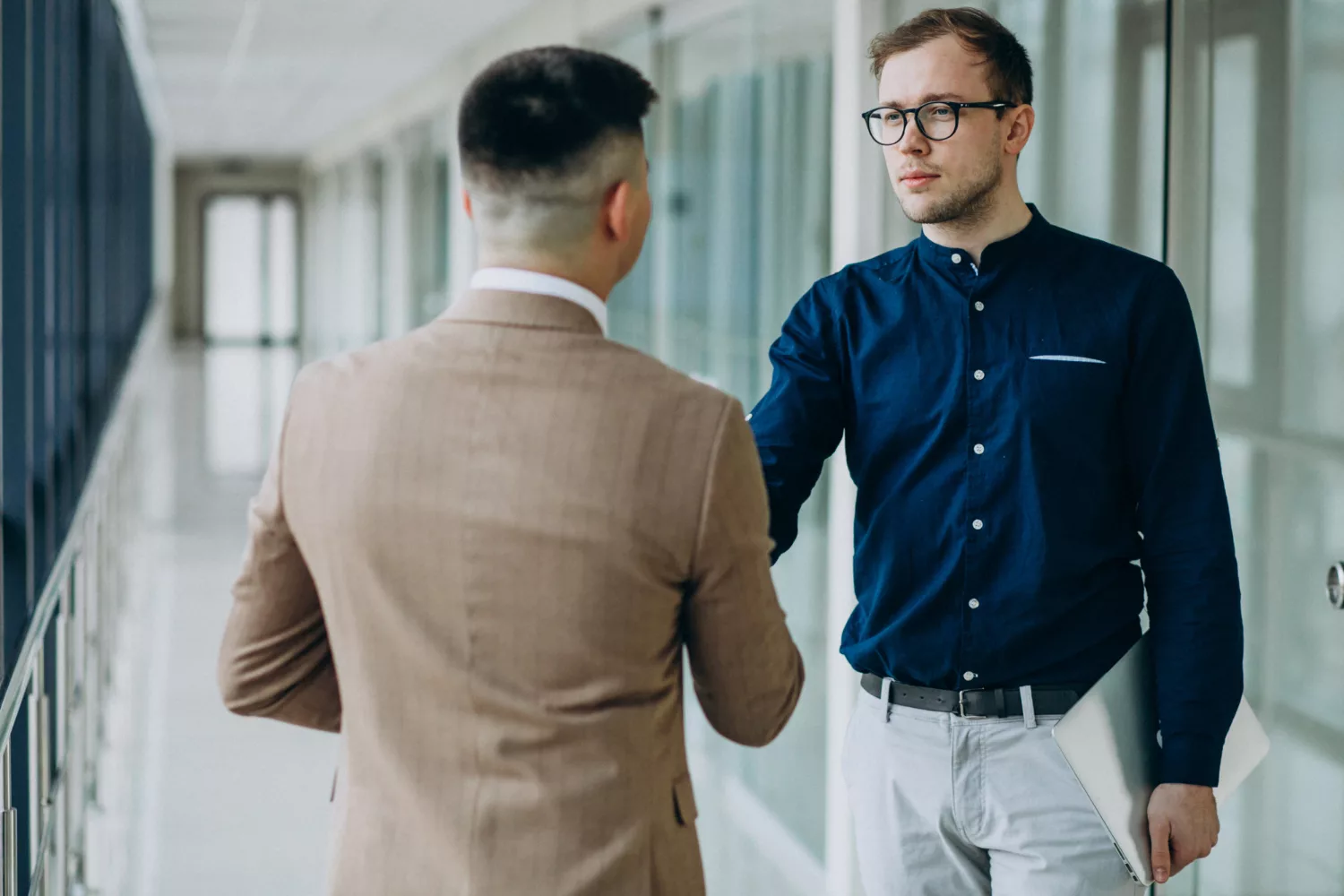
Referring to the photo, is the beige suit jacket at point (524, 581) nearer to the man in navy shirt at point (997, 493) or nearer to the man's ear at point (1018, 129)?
the man in navy shirt at point (997, 493)

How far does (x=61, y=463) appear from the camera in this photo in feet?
15.3

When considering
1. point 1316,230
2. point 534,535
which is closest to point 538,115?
point 534,535

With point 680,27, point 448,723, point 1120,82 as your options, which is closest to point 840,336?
point 448,723

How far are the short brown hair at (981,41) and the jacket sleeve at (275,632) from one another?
3.21ft

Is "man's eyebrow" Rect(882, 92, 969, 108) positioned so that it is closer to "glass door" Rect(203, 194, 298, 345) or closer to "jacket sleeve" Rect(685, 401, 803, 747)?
"jacket sleeve" Rect(685, 401, 803, 747)

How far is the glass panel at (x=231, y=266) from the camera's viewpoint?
28.3 m

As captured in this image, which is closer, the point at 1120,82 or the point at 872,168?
the point at 1120,82

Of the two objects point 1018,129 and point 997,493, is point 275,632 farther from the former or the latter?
point 1018,129

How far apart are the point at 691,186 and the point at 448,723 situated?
420 centimetres

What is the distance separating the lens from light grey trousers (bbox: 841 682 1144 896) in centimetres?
185

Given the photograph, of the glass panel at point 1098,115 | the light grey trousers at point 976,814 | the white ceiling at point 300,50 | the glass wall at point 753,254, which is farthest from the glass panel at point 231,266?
the light grey trousers at point 976,814

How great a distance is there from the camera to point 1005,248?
194 cm

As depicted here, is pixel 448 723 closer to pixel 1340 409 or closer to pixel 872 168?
pixel 1340 409

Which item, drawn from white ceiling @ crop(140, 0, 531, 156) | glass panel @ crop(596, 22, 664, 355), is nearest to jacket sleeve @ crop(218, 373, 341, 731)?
glass panel @ crop(596, 22, 664, 355)
